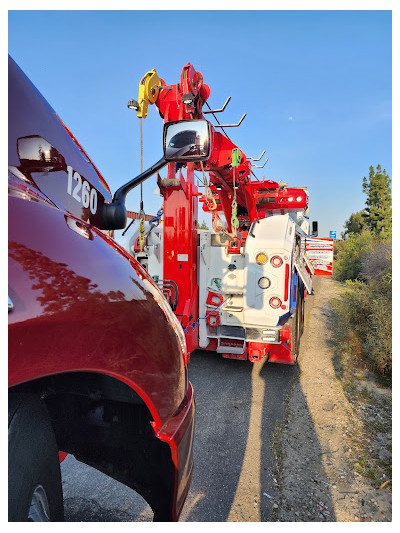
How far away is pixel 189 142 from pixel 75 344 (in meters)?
1.26

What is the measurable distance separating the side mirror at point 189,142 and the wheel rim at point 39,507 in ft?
4.88

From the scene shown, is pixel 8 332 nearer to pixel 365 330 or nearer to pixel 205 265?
pixel 205 265

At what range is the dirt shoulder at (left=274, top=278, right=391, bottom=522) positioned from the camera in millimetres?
2113

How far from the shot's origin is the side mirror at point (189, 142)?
5.36 feet

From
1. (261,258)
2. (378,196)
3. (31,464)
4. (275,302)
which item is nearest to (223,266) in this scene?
(261,258)

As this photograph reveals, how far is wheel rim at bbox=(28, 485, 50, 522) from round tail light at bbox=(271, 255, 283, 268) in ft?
10.9

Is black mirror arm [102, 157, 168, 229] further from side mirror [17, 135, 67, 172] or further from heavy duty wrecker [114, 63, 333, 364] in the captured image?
heavy duty wrecker [114, 63, 333, 364]

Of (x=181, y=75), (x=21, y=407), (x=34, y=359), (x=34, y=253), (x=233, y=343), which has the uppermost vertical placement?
(x=181, y=75)

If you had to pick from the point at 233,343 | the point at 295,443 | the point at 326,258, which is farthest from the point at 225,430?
the point at 326,258

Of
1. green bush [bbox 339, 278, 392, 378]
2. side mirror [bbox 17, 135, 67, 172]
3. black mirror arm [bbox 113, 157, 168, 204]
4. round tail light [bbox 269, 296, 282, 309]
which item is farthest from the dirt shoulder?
side mirror [bbox 17, 135, 67, 172]

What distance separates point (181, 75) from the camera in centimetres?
334

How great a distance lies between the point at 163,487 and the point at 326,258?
21.0 feet

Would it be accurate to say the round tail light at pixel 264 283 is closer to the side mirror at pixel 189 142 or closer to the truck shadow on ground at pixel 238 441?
the truck shadow on ground at pixel 238 441

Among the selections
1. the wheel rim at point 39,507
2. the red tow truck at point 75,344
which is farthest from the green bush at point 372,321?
the wheel rim at point 39,507
